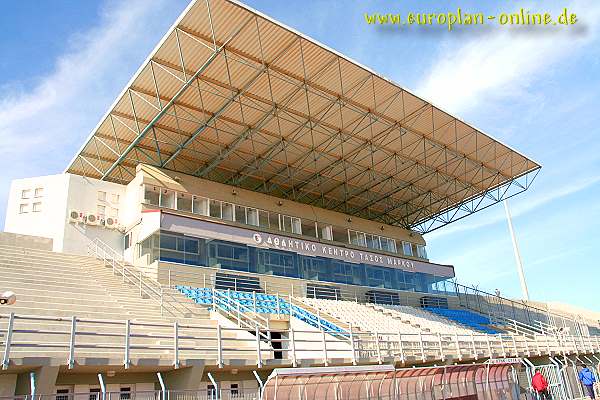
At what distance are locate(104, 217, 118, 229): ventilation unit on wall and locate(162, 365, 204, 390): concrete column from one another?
16667 mm

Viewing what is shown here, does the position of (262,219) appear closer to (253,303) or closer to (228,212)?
(228,212)

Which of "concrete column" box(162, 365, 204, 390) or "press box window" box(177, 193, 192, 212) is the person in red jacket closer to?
"concrete column" box(162, 365, 204, 390)

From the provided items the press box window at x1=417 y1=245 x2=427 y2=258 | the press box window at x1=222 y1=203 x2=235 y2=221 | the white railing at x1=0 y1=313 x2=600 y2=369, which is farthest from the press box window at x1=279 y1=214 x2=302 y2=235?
the press box window at x1=417 y1=245 x2=427 y2=258

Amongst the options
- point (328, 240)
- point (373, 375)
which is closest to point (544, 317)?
point (328, 240)

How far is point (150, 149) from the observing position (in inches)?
1184

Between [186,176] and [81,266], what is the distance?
1046 centimetres

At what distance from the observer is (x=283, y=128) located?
2866cm

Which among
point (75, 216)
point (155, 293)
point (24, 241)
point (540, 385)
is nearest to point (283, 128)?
point (75, 216)

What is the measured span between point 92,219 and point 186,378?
17.1m

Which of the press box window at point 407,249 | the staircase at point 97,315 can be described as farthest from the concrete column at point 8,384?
the press box window at point 407,249

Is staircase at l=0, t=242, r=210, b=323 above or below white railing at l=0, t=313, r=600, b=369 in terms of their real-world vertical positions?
above

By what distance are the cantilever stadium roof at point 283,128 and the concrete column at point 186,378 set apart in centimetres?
1381

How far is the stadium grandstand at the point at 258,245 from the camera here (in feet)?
41.8

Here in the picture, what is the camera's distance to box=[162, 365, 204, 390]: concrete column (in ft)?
40.8
